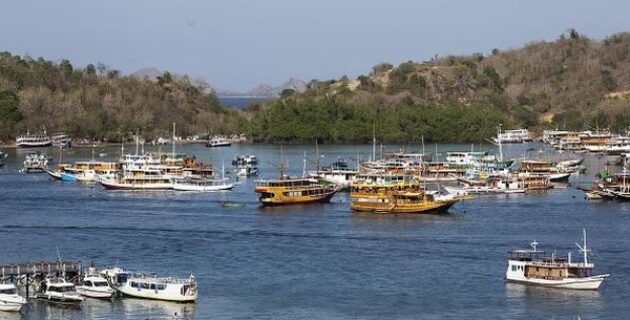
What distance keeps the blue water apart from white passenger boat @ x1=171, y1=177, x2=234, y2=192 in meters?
1.19

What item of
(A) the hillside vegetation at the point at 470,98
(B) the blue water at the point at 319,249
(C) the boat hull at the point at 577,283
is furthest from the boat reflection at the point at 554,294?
(A) the hillside vegetation at the point at 470,98

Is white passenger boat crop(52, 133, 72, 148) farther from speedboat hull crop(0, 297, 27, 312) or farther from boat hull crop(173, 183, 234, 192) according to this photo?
speedboat hull crop(0, 297, 27, 312)

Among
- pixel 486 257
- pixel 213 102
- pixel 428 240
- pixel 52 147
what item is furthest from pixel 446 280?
pixel 213 102

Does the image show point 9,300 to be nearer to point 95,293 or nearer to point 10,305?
point 10,305

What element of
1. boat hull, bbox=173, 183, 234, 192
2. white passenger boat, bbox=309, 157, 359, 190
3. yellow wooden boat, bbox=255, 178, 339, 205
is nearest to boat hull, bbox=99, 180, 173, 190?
boat hull, bbox=173, 183, 234, 192

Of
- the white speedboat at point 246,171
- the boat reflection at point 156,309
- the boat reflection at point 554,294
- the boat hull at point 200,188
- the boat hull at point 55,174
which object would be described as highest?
the white speedboat at point 246,171

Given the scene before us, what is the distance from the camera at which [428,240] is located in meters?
45.3

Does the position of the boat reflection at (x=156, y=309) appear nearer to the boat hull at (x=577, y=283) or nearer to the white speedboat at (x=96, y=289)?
the white speedboat at (x=96, y=289)

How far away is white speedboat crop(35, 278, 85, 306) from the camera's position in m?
32.9

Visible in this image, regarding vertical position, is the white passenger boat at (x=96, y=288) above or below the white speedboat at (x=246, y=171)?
below

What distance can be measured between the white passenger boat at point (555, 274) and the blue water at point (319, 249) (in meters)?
0.37

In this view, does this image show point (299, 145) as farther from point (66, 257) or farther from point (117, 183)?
point (66, 257)

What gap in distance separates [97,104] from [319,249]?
8368cm

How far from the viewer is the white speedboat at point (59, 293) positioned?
32875 millimetres
